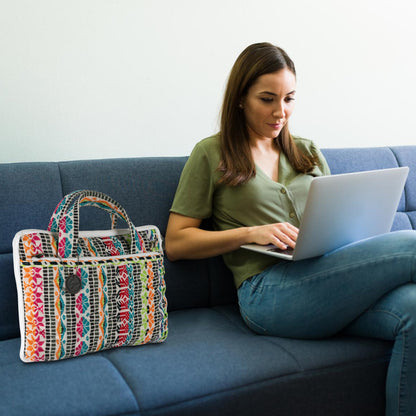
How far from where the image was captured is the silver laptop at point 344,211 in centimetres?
142

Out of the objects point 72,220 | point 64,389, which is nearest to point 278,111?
point 72,220

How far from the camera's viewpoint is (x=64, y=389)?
123cm

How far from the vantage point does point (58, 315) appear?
4.56 ft

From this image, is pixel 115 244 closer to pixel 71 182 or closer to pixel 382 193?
pixel 71 182

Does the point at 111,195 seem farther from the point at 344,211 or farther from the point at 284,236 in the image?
the point at 344,211

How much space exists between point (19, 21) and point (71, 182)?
580 mm

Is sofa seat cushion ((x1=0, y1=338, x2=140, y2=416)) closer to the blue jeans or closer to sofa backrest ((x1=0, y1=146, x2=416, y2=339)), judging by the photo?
sofa backrest ((x1=0, y1=146, x2=416, y2=339))

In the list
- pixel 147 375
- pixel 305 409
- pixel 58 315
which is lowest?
pixel 305 409

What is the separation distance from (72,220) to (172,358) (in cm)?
42

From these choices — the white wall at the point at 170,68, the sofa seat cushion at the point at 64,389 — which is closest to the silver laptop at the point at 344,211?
the sofa seat cushion at the point at 64,389

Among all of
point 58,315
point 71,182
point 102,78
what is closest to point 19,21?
point 102,78

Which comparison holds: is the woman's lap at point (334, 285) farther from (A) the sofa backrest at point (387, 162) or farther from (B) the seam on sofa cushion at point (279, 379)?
(A) the sofa backrest at point (387, 162)

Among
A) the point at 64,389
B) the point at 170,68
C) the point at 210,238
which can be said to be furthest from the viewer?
the point at 170,68

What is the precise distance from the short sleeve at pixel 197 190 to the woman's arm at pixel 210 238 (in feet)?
0.09
